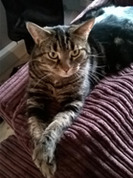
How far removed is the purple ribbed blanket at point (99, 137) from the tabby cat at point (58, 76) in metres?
0.03

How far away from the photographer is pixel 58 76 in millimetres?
1278

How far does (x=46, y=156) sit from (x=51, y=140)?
0.16 feet

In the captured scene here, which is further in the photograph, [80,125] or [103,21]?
[103,21]

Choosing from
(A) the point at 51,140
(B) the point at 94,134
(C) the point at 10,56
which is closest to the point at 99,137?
(B) the point at 94,134

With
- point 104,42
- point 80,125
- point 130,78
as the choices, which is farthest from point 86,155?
point 104,42

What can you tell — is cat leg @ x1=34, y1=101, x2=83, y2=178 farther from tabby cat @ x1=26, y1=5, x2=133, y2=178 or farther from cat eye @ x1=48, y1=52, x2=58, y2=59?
cat eye @ x1=48, y1=52, x2=58, y2=59

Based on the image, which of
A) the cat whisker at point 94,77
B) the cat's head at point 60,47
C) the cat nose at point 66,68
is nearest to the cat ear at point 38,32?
the cat's head at point 60,47

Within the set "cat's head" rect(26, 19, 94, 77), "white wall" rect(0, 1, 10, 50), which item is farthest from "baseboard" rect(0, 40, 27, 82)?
"cat's head" rect(26, 19, 94, 77)

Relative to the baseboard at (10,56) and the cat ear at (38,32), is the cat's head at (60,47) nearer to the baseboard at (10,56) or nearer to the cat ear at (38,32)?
the cat ear at (38,32)

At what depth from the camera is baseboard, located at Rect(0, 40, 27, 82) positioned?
7.12ft

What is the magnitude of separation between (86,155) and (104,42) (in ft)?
1.75

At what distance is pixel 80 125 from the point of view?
113 centimetres

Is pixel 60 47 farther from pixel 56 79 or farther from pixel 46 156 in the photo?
pixel 46 156

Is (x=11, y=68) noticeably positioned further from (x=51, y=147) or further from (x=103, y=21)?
(x=51, y=147)
